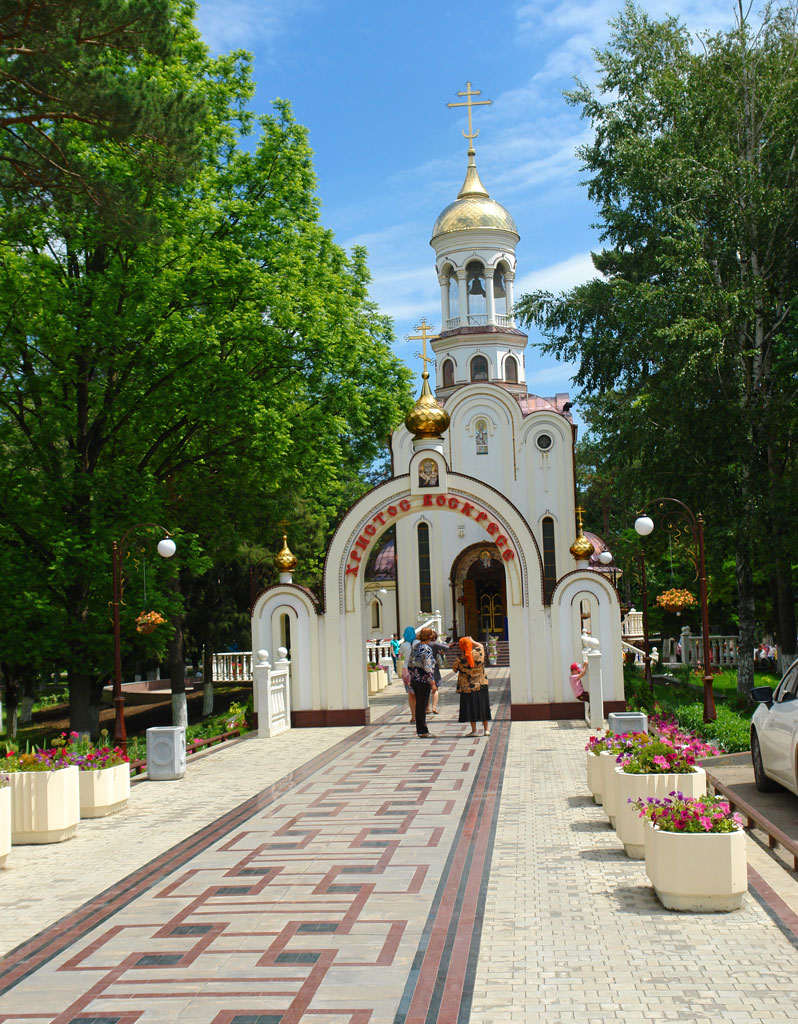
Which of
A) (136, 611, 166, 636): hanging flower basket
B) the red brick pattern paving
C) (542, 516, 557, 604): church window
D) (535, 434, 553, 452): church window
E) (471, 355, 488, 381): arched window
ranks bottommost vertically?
the red brick pattern paving

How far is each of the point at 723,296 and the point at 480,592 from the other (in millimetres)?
20593

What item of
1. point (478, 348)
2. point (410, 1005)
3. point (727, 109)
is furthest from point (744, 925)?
point (478, 348)

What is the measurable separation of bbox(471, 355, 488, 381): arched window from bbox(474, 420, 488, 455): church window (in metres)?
6.12

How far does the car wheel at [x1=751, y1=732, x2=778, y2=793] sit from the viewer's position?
12.5 m

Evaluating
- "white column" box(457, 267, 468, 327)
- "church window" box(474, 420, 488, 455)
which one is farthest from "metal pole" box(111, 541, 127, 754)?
"white column" box(457, 267, 468, 327)

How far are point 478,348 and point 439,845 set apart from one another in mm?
37229

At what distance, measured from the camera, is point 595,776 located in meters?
12.3

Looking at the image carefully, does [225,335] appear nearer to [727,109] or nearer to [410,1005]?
[727,109]

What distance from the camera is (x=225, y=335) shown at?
2208 cm

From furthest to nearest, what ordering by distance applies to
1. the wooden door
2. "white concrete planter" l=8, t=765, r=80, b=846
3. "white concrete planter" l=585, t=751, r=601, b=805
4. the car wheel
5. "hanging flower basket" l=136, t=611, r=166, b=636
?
the wooden door
"hanging flower basket" l=136, t=611, r=166, b=636
the car wheel
"white concrete planter" l=585, t=751, r=601, b=805
"white concrete planter" l=8, t=765, r=80, b=846

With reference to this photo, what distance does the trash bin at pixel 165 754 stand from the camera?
15625 mm

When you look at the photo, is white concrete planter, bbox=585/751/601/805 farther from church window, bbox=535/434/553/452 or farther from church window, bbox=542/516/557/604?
church window, bbox=535/434/553/452

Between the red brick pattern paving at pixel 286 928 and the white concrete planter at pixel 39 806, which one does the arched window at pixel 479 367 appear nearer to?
the red brick pattern paving at pixel 286 928

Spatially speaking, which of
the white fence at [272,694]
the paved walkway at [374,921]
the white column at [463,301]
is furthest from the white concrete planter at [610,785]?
the white column at [463,301]
